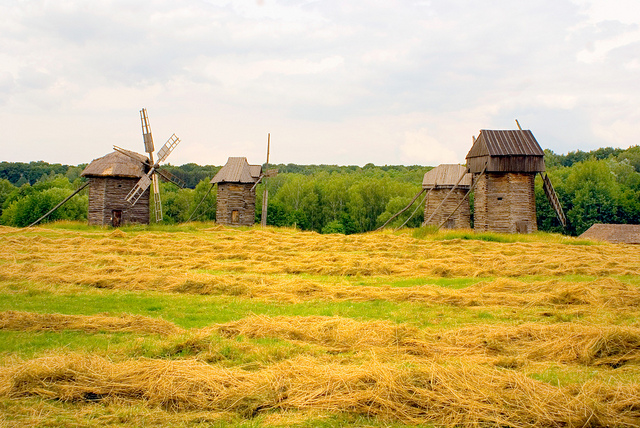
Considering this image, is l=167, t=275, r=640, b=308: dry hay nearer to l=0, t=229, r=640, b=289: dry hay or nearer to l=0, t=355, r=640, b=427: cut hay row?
l=0, t=229, r=640, b=289: dry hay

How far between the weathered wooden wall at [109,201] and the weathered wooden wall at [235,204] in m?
7.23

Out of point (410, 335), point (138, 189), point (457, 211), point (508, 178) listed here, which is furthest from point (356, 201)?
point (410, 335)

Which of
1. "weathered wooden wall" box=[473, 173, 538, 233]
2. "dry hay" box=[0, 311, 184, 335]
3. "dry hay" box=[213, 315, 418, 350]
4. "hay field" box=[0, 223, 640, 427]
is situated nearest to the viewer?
"hay field" box=[0, 223, 640, 427]

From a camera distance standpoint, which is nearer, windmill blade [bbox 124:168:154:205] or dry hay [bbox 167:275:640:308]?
dry hay [bbox 167:275:640:308]

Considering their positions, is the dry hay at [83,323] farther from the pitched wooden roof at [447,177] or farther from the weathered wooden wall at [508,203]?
the pitched wooden roof at [447,177]

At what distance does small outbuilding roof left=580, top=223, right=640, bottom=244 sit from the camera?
146ft

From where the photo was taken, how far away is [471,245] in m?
25.4

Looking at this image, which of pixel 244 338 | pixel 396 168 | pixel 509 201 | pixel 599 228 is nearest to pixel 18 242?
pixel 244 338

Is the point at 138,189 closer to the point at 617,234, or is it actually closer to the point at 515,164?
the point at 515,164

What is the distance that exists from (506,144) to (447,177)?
7.48m

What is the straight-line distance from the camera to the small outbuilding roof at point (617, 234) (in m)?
44.6

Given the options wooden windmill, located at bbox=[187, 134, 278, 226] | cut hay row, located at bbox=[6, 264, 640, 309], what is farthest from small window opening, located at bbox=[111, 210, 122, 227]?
cut hay row, located at bbox=[6, 264, 640, 309]

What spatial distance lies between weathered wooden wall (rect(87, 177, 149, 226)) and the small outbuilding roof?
39.7 meters

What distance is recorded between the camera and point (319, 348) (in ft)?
27.3
